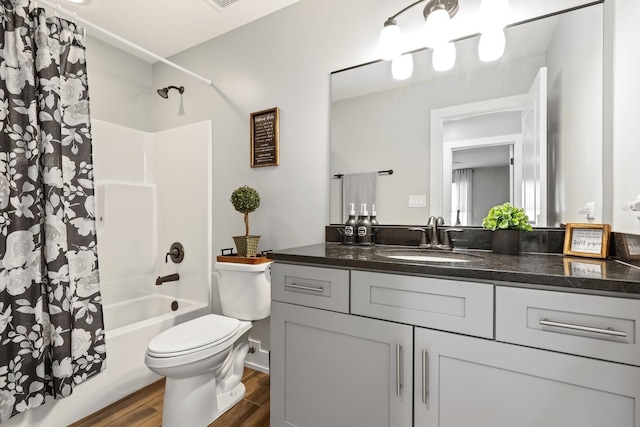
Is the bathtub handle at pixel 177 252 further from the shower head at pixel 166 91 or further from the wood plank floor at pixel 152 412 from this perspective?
the shower head at pixel 166 91

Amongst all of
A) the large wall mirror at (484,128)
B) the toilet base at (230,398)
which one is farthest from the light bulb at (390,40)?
the toilet base at (230,398)

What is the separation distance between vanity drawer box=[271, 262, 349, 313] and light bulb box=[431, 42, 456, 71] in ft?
3.78

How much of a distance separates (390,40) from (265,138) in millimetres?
974

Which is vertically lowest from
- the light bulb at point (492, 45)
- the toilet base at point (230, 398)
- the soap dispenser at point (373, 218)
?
the toilet base at point (230, 398)

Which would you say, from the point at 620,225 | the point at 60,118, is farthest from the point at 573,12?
the point at 60,118

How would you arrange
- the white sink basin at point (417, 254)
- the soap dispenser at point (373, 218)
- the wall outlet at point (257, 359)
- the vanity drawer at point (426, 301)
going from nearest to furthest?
1. the vanity drawer at point (426, 301)
2. the white sink basin at point (417, 254)
3. the soap dispenser at point (373, 218)
4. the wall outlet at point (257, 359)

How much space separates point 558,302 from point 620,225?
1.94 feet

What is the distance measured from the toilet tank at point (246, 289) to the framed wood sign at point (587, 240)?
1.44 meters

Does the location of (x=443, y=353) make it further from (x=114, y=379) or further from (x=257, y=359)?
(x=114, y=379)

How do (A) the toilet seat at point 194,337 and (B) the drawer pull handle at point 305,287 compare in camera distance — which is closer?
(B) the drawer pull handle at point 305,287

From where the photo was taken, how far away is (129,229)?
248 centimetres

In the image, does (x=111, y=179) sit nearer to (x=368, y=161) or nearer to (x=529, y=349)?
(x=368, y=161)

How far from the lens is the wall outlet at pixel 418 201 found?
1.58 meters

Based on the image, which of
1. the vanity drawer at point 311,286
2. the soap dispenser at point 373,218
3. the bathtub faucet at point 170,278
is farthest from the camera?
the bathtub faucet at point 170,278
